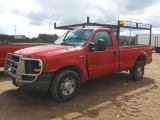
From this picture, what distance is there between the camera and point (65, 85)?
5.78 metres

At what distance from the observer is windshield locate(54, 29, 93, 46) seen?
6.47m

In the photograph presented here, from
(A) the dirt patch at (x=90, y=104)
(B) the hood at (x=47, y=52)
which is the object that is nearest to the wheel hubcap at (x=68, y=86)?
(A) the dirt patch at (x=90, y=104)

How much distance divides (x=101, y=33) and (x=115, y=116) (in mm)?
2799

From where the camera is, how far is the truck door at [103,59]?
650 centimetres

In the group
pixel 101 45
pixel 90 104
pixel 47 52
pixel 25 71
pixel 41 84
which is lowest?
pixel 90 104

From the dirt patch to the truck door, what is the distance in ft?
2.08

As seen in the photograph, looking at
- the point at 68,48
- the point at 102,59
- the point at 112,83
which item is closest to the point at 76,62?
the point at 68,48

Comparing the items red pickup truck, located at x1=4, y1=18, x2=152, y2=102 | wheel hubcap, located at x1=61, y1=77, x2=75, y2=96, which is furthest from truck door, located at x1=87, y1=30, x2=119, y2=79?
wheel hubcap, located at x1=61, y1=77, x2=75, y2=96

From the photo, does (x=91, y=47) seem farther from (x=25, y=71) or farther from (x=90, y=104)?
(x=25, y=71)

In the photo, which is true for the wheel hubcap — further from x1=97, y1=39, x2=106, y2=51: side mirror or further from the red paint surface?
x1=97, y1=39, x2=106, y2=51: side mirror

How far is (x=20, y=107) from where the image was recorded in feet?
17.9

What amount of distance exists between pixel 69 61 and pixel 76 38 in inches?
43.6

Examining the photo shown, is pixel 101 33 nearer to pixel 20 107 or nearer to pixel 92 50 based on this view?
pixel 92 50

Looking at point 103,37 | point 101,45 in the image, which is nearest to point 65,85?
point 101,45
